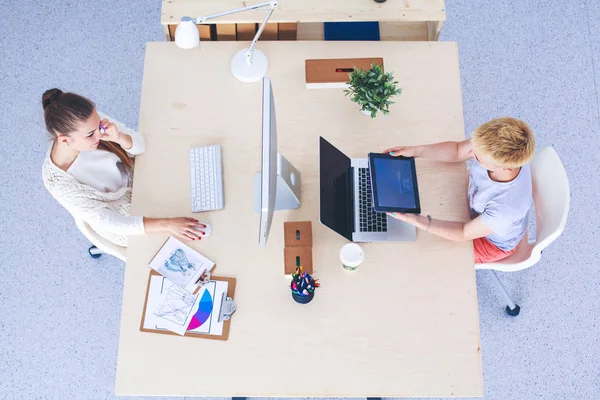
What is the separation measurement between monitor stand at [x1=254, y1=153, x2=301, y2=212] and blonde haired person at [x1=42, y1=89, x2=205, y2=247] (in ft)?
0.85

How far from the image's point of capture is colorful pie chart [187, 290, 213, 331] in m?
1.67

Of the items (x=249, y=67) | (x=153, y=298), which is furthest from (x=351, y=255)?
(x=249, y=67)

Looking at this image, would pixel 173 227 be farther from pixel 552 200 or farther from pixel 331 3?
pixel 552 200

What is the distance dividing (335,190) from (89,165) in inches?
35.4

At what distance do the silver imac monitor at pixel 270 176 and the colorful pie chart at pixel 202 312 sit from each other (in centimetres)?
33

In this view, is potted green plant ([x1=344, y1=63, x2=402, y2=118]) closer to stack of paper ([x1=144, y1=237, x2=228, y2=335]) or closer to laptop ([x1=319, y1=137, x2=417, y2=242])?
laptop ([x1=319, y1=137, x2=417, y2=242])

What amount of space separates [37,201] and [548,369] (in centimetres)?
268

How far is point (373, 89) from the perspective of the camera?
1.82 metres

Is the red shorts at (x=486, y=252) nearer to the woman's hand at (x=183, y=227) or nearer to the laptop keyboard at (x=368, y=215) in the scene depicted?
the laptop keyboard at (x=368, y=215)

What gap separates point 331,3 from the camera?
6.59 feet

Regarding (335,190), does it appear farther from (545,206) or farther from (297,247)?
(545,206)

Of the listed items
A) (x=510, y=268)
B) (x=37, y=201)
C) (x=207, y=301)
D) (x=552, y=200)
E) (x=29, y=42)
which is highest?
(x=29, y=42)

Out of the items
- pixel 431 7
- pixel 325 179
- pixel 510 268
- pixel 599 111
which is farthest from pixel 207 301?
pixel 599 111

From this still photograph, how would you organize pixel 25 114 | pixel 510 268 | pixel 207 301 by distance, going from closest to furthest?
pixel 207 301
pixel 510 268
pixel 25 114
